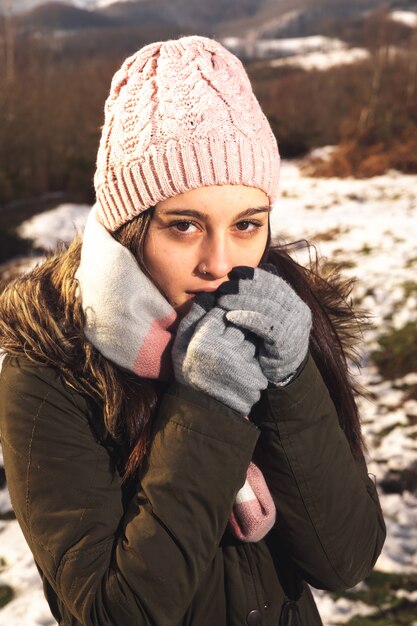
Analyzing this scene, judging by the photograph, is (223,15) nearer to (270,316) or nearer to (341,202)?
(341,202)

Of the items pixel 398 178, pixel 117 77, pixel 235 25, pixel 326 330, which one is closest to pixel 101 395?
pixel 326 330

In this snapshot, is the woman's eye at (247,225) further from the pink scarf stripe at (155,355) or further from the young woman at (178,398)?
the pink scarf stripe at (155,355)

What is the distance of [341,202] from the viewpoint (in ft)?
38.9

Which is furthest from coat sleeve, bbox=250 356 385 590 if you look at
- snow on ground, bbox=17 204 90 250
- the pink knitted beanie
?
snow on ground, bbox=17 204 90 250

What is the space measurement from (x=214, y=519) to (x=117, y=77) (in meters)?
1.20

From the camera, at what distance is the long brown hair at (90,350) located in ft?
4.58

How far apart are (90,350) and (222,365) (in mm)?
376

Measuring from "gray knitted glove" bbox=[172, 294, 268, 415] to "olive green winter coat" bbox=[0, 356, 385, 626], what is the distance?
0.03 metres

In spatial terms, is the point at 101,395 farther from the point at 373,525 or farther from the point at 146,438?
the point at 373,525

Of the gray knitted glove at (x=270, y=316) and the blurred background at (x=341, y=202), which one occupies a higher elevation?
the gray knitted glove at (x=270, y=316)

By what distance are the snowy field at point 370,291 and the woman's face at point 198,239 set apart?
1.37m

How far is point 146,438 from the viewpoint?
54.5 inches

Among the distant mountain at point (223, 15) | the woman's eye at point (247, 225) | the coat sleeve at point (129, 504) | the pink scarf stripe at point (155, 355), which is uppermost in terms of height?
the woman's eye at point (247, 225)

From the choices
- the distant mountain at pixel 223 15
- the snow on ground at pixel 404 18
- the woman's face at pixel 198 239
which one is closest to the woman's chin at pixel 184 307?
the woman's face at pixel 198 239
